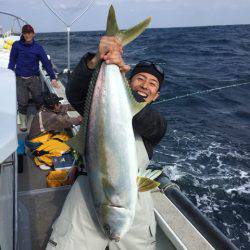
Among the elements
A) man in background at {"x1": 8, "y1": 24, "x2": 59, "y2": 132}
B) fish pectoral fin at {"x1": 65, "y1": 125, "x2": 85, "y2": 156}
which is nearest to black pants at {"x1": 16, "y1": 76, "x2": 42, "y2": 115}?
man in background at {"x1": 8, "y1": 24, "x2": 59, "y2": 132}

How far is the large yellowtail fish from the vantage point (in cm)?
201

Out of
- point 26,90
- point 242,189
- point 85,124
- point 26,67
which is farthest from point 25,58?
point 85,124

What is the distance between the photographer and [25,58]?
6.81 meters

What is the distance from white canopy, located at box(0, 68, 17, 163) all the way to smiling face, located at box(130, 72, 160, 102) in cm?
108

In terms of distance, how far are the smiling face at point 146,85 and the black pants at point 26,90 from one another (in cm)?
459

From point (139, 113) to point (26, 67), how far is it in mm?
5094

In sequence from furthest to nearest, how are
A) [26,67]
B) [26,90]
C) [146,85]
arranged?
[26,90] → [26,67] → [146,85]

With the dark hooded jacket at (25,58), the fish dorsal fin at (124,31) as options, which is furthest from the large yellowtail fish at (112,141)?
the dark hooded jacket at (25,58)

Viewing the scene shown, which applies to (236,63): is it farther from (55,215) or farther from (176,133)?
(55,215)

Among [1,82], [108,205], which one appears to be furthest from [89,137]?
[1,82]

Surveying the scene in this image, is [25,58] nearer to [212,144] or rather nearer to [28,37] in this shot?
[28,37]

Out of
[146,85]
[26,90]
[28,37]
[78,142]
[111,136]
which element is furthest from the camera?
[26,90]

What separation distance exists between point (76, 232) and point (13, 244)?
658 millimetres

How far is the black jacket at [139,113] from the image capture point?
2.36 m
